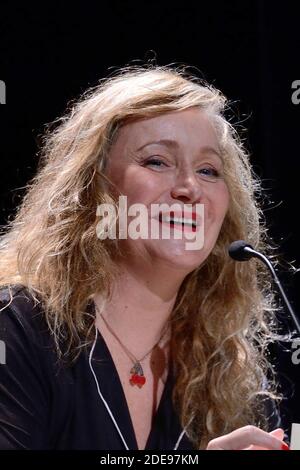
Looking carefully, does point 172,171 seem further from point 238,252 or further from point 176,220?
point 238,252

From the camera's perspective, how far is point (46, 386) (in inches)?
50.6

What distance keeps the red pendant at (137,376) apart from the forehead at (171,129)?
0.41m

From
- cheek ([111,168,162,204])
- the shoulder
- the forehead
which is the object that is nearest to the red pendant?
the shoulder

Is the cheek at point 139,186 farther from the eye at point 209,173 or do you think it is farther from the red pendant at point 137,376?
the red pendant at point 137,376

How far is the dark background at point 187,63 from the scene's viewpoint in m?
1.93

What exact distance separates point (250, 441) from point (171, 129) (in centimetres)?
63

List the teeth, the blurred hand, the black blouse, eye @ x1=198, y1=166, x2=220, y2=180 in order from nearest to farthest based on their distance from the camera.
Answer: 1. the blurred hand
2. the black blouse
3. the teeth
4. eye @ x1=198, y1=166, x2=220, y2=180

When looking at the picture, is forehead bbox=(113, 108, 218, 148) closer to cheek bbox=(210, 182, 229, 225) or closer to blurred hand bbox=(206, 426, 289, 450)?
cheek bbox=(210, 182, 229, 225)

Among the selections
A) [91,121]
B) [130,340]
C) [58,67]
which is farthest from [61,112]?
[130,340]

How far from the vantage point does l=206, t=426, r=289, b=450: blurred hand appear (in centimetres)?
→ 102

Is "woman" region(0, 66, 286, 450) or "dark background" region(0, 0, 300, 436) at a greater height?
"dark background" region(0, 0, 300, 436)

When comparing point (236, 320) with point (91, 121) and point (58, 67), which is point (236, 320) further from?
point (58, 67)

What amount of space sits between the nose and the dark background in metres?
0.52

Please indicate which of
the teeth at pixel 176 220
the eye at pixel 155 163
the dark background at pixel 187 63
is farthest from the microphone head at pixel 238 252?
the dark background at pixel 187 63
